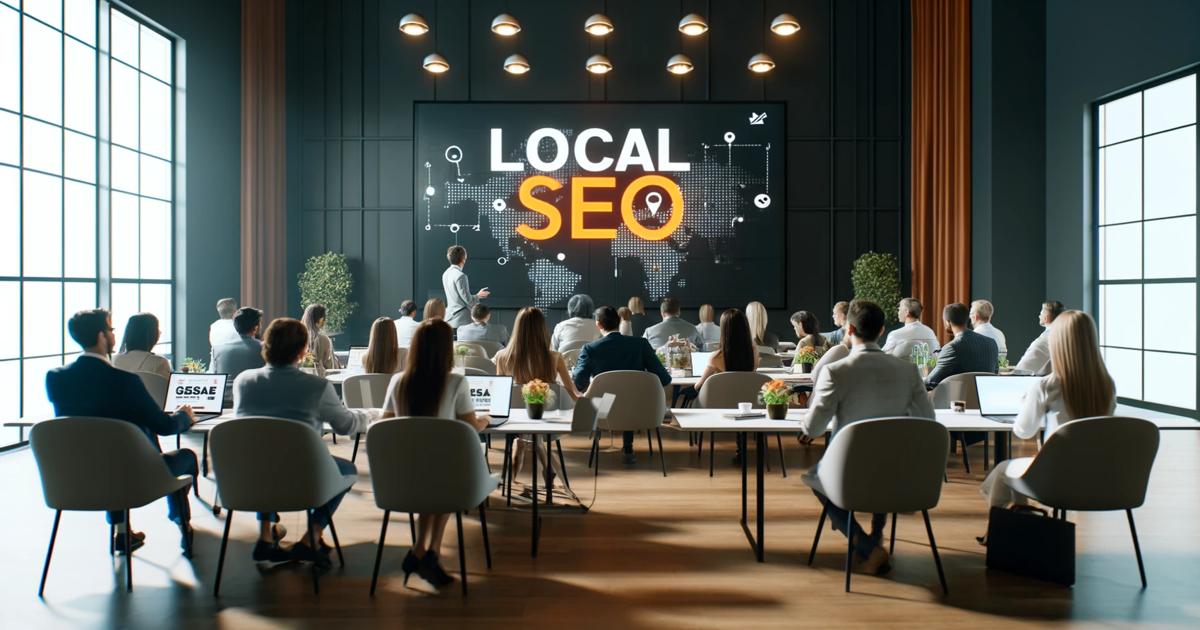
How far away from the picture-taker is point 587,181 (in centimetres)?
1132

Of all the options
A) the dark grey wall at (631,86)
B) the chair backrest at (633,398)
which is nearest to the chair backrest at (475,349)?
the chair backrest at (633,398)

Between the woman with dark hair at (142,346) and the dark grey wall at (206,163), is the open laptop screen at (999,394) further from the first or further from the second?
the dark grey wall at (206,163)

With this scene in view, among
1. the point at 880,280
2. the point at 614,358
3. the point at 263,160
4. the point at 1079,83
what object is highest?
the point at 1079,83

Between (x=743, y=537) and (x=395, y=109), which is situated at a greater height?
(x=395, y=109)

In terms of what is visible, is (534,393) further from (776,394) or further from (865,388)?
(865,388)

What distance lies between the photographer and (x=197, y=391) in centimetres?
440

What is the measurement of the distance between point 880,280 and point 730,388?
19.6ft

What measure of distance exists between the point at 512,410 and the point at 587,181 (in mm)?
7192

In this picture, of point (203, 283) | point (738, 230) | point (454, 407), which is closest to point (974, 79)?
point (738, 230)

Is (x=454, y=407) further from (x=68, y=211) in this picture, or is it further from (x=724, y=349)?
(x=68, y=211)

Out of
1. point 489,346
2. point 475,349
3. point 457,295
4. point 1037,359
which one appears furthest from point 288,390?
point 457,295

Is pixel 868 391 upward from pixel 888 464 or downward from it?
upward

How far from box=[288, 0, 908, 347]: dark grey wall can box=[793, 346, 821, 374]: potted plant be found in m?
5.01

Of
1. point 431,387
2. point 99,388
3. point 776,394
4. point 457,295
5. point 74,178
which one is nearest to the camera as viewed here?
point 431,387
